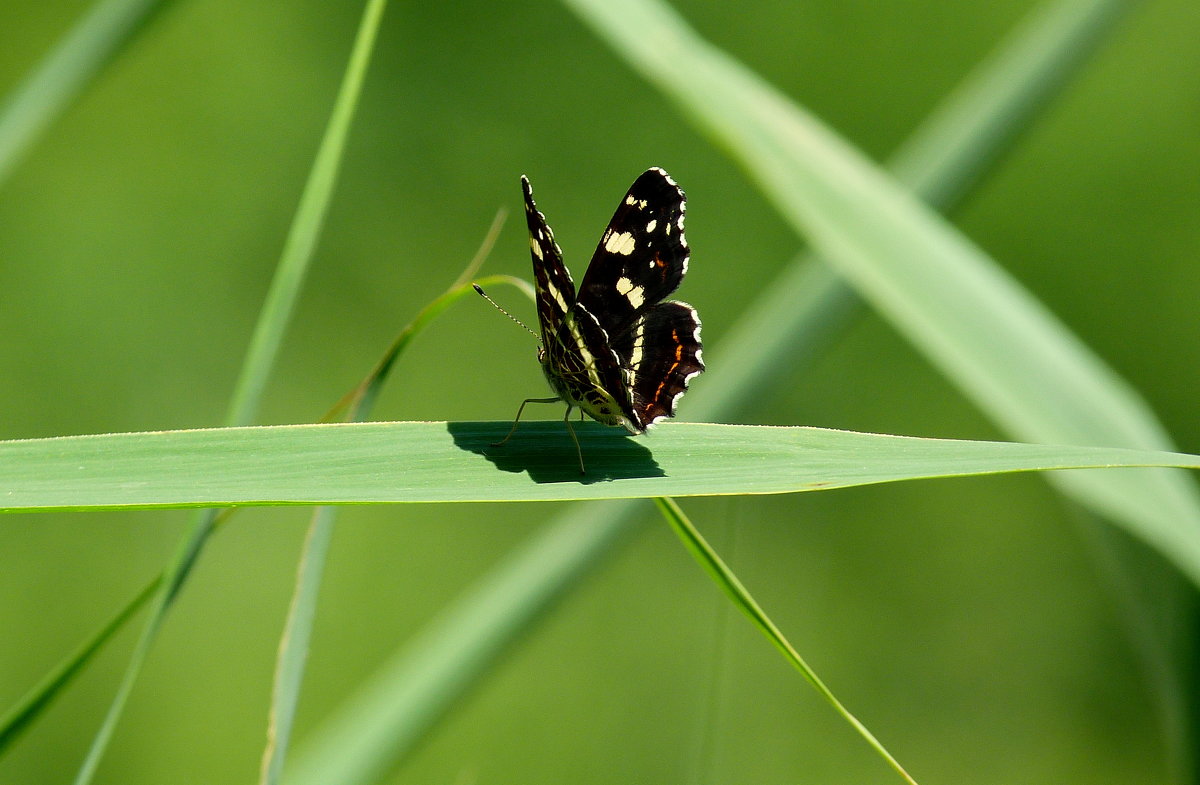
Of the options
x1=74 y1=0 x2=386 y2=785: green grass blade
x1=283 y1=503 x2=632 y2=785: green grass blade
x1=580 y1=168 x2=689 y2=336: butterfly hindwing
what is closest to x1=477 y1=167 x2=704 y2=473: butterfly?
x1=580 y1=168 x2=689 y2=336: butterfly hindwing

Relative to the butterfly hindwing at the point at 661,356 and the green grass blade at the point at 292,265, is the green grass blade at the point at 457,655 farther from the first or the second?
the green grass blade at the point at 292,265

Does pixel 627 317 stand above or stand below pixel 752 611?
above

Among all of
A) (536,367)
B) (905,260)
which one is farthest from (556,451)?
(536,367)

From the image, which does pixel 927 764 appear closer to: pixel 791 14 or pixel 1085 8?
pixel 1085 8

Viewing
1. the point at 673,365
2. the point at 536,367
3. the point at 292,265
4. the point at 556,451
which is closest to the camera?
A: the point at 292,265

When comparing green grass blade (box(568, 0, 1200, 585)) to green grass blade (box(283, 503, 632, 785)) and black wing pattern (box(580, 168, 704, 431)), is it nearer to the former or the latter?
black wing pattern (box(580, 168, 704, 431))

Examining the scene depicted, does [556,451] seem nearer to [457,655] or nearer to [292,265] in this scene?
[457,655]

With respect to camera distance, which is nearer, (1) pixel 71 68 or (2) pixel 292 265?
(2) pixel 292 265
